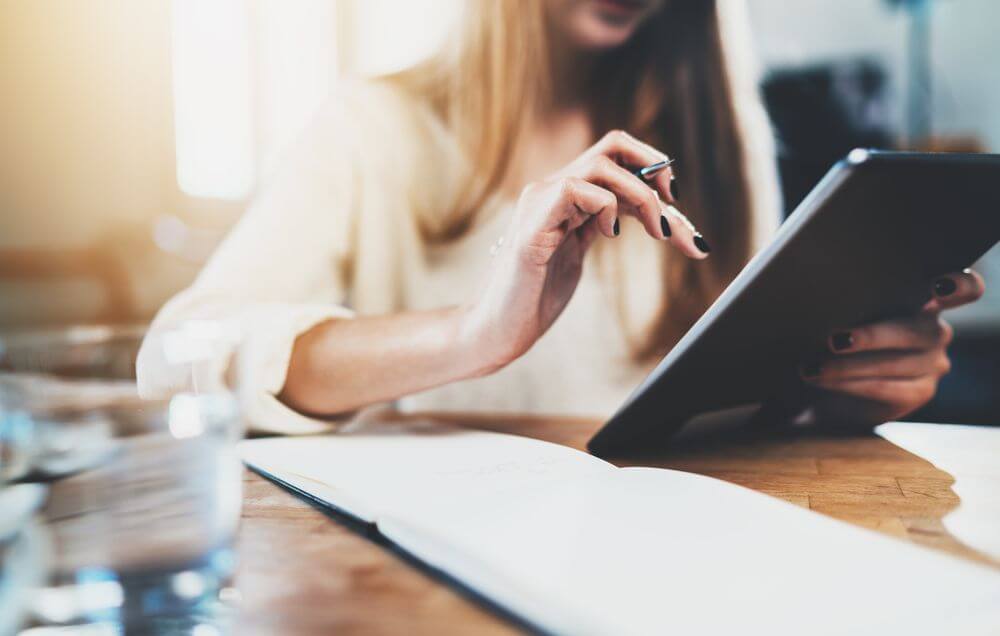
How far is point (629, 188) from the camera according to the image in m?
0.53

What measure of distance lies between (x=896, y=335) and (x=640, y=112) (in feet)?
2.30

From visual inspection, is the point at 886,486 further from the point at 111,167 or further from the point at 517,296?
the point at 111,167

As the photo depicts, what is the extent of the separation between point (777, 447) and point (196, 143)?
208 centimetres

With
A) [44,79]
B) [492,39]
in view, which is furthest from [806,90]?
[44,79]

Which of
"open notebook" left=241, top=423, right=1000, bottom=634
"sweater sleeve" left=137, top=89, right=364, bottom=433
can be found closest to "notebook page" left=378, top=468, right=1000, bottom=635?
"open notebook" left=241, top=423, right=1000, bottom=634

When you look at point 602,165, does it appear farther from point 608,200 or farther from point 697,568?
point 697,568

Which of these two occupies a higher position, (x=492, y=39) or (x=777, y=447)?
(x=492, y=39)

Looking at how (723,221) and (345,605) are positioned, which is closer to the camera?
(345,605)

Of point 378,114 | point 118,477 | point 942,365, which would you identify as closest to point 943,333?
point 942,365

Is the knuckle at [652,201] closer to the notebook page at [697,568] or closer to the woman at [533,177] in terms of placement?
the notebook page at [697,568]

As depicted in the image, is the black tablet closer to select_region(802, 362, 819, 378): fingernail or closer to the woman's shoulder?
select_region(802, 362, 819, 378): fingernail

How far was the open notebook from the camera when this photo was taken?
0.21 m

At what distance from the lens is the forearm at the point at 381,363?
63 cm

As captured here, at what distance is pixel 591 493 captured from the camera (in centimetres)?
34
